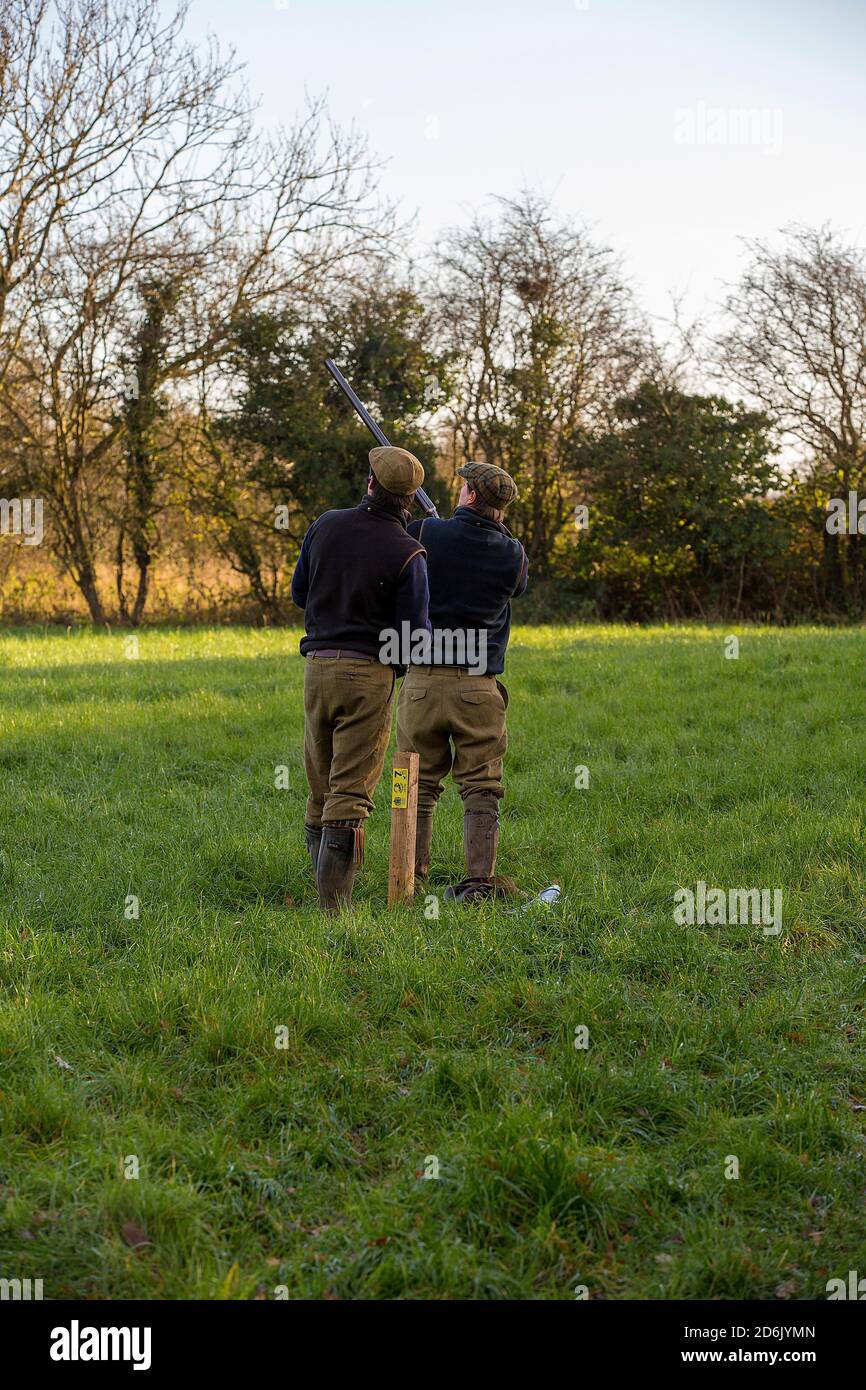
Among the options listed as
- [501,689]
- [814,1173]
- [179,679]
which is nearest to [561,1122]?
[814,1173]

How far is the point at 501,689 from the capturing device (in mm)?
6312

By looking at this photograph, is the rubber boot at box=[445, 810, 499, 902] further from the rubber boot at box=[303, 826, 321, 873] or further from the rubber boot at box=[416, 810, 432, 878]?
the rubber boot at box=[303, 826, 321, 873]

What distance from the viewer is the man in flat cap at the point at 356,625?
5664 millimetres

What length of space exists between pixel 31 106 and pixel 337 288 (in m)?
5.55

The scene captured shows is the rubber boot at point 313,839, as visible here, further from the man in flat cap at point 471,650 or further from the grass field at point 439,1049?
the man in flat cap at point 471,650

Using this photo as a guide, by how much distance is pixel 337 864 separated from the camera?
5758 mm

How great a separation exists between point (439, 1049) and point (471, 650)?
7.34 ft

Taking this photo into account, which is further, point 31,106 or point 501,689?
point 31,106

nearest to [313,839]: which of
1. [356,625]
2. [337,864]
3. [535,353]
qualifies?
[337,864]

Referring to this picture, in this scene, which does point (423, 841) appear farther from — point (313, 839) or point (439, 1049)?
point (439, 1049)

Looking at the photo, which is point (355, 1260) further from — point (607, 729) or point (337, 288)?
point (337, 288)

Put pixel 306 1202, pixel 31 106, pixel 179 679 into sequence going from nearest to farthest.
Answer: pixel 306 1202, pixel 179 679, pixel 31 106

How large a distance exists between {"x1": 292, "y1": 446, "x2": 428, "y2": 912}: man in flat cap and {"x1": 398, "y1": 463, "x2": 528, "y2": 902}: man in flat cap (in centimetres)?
35

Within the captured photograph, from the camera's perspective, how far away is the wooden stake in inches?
228
